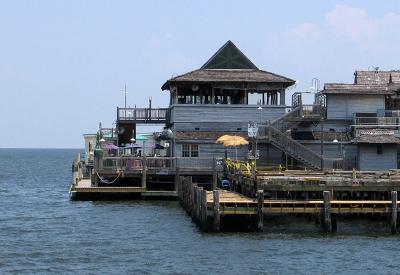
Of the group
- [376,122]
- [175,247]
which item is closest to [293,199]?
[175,247]

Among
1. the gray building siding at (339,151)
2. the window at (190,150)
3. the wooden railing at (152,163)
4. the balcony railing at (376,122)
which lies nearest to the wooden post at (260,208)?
the wooden railing at (152,163)

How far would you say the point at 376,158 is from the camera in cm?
6359

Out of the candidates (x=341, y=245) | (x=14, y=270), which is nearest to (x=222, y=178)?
(x=341, y=245)

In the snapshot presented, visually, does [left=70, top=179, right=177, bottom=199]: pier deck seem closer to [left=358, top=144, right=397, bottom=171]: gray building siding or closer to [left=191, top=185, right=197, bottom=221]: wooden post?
[left=191, top=185, right=197, bottom=221]: wooden post

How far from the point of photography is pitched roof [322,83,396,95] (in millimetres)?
65062

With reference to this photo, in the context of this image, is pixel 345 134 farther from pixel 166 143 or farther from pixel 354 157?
pixel 166 143

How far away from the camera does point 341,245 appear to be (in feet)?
129

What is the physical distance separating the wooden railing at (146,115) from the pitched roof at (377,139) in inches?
604

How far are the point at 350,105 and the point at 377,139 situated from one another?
4030 mm

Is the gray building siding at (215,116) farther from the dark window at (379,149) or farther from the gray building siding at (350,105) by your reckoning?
the dark window at (379,149)

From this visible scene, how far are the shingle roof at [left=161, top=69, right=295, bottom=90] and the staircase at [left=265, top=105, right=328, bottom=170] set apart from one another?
2.76m

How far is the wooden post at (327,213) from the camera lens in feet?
135

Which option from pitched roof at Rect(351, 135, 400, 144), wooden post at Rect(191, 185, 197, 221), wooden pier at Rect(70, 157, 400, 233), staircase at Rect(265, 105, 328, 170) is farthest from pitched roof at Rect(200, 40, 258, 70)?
wooden post at Rect(191, 185, 197, 221)

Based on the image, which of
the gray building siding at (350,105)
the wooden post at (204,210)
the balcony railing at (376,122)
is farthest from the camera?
the gray building siding at (350,105)
